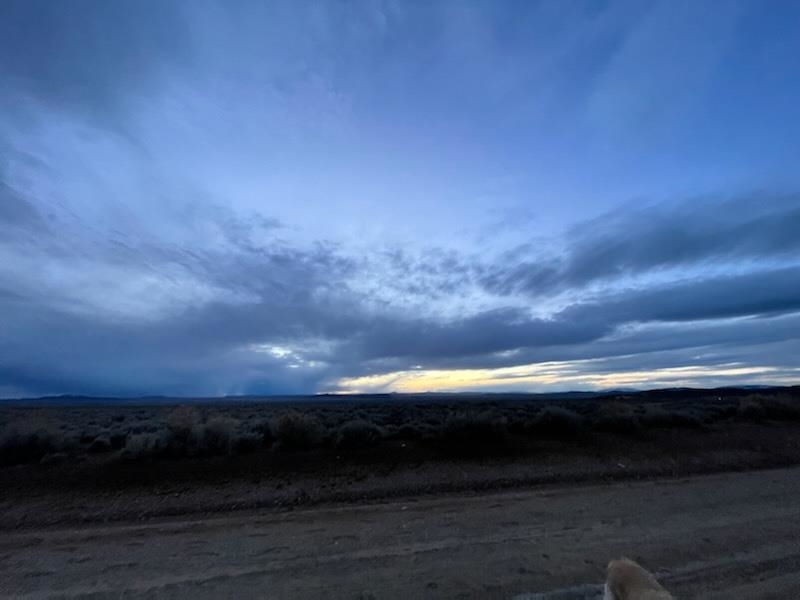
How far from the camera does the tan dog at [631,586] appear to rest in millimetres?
3312

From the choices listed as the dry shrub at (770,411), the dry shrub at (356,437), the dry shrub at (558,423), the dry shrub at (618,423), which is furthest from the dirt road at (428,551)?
the dry shrub at (770,411)

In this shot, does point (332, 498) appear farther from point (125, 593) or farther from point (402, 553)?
point (125, 593)

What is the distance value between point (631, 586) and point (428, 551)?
5.74 meters

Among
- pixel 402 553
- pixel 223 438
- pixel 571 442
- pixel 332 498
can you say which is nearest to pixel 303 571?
pixel 402 553

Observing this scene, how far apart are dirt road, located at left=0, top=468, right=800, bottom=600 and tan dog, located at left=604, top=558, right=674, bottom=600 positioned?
3634 millimetres

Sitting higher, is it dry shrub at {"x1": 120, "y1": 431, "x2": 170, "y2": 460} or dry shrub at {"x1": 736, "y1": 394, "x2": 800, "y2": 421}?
dry shrub at {"x1": 736, "y1": 394, "x2": 800, "y2": 421}

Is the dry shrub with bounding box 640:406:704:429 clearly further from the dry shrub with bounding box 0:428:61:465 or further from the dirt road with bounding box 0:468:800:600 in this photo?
the dry shrub with bounding box 0:428:61:465

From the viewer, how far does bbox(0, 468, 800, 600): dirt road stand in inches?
283

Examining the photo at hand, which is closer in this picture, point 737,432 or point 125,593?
point 125,593

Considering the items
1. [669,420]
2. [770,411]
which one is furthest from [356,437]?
[770,411]

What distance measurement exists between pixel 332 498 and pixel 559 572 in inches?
262

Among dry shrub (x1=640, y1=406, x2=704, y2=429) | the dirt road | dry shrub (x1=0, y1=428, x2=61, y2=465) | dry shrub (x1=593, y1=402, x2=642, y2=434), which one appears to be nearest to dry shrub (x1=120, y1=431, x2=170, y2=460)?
dry shrub (x1=0, y1=428, x2=61, y2=465)

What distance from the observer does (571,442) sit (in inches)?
770

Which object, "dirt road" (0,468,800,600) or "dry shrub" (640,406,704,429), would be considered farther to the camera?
"dry shrub" (640,406,704,429)
